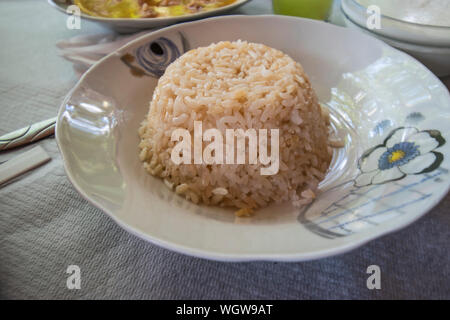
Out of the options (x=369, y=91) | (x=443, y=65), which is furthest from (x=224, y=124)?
(x=443, y=65)

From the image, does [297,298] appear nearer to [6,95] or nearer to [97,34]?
[6,95]

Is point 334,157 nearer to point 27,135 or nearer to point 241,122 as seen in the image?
point 241,122

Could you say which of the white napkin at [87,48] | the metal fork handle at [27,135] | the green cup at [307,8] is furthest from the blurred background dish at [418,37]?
the metal fork handle at [27,135]

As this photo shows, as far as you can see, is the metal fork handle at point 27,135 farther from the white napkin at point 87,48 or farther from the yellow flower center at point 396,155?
the yellow flower center at point 396,155

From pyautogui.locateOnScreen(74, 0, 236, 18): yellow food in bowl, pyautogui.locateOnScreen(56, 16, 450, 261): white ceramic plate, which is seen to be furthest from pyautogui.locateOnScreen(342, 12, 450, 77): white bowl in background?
pyautogui.locateOnScreen(74, 0, 236, 18): yellow food in bowl

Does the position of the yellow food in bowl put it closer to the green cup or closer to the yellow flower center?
the green cup
